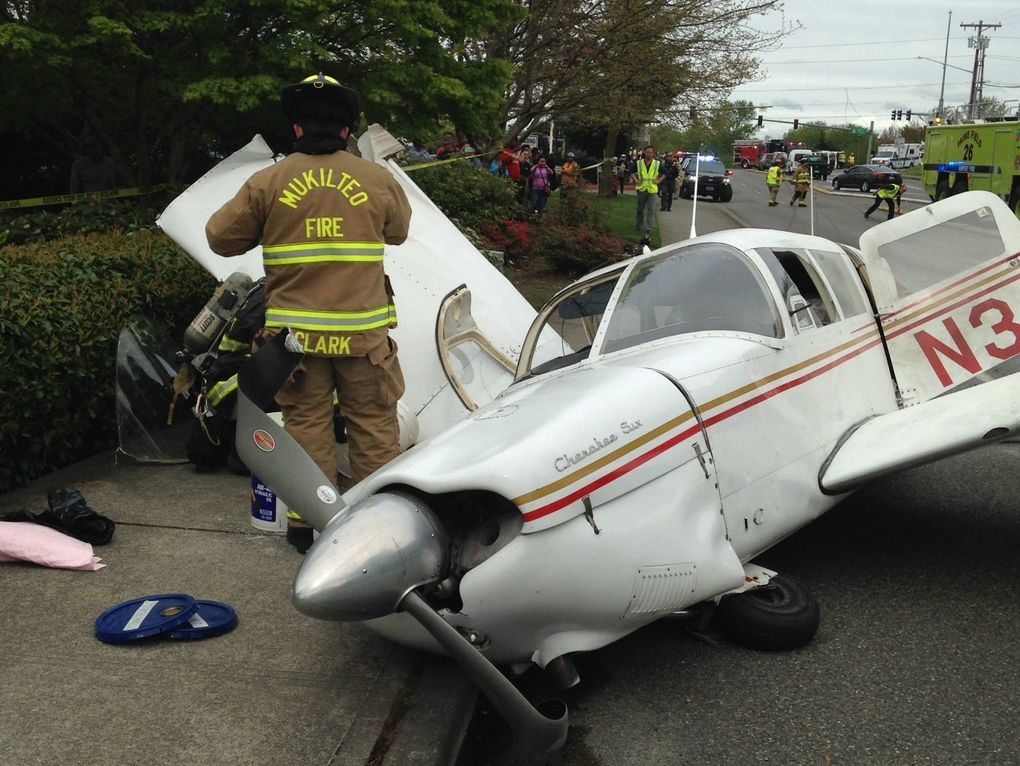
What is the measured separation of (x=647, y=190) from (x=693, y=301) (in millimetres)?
15534

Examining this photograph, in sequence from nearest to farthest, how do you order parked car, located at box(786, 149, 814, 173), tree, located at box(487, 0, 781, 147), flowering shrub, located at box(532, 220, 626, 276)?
flowering shrub, located at box(532, 220, 626, 276) → tree, located at box(487, 0, 781, 147) → parked car, located at box(786, 149, 814, 173)

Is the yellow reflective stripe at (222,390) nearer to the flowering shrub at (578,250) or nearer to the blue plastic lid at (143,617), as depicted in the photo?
the blue plastic lid at (143,617)

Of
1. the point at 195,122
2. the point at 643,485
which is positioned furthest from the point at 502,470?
the point at 195,122

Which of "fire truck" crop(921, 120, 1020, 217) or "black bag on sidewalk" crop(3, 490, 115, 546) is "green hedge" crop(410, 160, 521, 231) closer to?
"black bag on sidewalk" crop(3, 490, 115, 546)

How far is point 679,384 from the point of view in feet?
13.1

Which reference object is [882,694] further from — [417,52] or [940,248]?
[417,52]

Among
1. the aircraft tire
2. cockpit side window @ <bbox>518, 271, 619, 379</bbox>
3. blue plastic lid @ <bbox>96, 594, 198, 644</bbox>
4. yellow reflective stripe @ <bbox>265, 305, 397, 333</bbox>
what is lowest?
the aircraft tire

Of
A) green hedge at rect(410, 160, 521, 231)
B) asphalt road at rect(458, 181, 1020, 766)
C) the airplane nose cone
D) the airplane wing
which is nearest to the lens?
the airplane nose cone

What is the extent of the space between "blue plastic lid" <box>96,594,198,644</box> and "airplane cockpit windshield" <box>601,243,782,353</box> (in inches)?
84.3

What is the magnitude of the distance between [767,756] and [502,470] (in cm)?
137

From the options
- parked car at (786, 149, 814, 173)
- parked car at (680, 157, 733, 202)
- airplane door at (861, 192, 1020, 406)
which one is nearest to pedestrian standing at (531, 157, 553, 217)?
parked car at (680, 157, 733, 202)

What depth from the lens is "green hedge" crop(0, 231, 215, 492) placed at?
5500 millimetres

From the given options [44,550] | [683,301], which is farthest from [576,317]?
[44,550]

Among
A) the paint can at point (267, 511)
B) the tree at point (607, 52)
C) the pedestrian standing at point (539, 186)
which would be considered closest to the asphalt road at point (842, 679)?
the paint can at point (267, 511)
